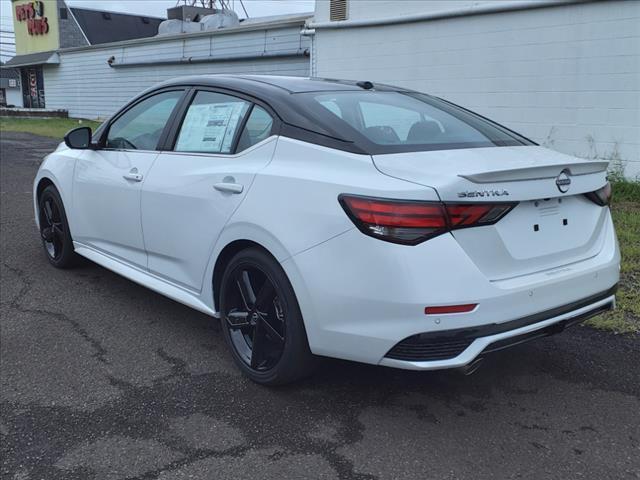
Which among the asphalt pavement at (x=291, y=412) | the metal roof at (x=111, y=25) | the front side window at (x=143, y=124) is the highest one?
the metal roof at (x=111, y=25)

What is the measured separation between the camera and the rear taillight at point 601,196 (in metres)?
3.15

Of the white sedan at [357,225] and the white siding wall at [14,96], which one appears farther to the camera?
the white siding wall at [14,96]

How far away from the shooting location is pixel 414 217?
2576 mm

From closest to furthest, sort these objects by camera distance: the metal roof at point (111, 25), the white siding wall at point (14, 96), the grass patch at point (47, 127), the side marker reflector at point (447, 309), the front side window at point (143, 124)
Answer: the side marker reflector at point (447, 309), the front side window at point (143, 124), the grass patch at point (47, 127), the metal roof at point (111, 25), the white siding wall at point (14, 96)

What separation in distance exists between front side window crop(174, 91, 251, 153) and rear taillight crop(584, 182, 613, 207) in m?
1.86

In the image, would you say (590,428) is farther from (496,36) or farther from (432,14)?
(432,14)

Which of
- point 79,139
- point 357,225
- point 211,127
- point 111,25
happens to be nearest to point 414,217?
point 357,225

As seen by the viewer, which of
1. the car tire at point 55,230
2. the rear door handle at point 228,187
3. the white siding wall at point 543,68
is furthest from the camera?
the white siding wall at point 543,68

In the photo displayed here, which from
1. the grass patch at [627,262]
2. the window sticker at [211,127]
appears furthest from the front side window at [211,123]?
the grass patch at [627,262]

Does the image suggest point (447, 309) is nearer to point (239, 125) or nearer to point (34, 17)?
point (239, 125)

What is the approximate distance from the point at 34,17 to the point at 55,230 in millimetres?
33139

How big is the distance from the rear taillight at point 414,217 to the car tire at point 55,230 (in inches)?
129

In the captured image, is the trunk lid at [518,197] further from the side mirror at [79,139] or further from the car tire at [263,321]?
the side mirror at [79,139]

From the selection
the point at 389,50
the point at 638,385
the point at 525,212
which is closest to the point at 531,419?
the point at 638,385
